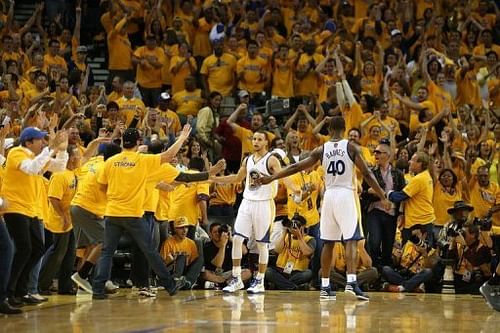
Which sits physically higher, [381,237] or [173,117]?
[173,117]

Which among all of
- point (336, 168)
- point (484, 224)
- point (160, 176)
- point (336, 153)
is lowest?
point (484, 224)

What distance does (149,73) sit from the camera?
71.4ft

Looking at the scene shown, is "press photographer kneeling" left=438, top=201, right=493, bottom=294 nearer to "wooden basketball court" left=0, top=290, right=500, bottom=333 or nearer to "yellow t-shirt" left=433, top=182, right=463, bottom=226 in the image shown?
"wooden basketball court" left=0, top=290, right=500, bottom=333

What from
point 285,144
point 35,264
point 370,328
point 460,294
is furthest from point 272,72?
point 370,328

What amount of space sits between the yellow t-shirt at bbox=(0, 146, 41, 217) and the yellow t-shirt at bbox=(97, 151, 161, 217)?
157cm

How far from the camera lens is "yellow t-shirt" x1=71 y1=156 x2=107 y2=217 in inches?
552

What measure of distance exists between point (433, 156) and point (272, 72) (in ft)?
15.2

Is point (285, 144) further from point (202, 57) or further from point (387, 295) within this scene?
point (202, 57)

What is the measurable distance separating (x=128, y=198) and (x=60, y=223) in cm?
128

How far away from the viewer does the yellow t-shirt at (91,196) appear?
1402 cm

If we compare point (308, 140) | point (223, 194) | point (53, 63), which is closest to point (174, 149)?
point (223, 194)

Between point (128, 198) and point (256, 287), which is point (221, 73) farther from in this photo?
point (128, 198)

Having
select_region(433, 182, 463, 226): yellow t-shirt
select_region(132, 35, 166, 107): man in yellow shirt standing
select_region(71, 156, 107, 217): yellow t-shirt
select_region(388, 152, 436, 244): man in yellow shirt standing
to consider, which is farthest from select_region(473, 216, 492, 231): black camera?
select_region(132, 35, 166, 107): man in yellow shirt standing

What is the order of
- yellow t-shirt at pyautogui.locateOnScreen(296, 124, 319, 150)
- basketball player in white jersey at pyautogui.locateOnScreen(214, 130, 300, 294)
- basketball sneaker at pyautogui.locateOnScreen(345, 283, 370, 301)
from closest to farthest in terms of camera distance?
1. basketball sneaker at pyautogui.locateOnScreen(345, 283, 370, 301)
2. basketball player in white jersey at pyautogui.locateOnScreen(214, 130, 300, 294)
3. yellow t-shirt at pyautogui.locateOnScreen(296, 124, 319, 150)
